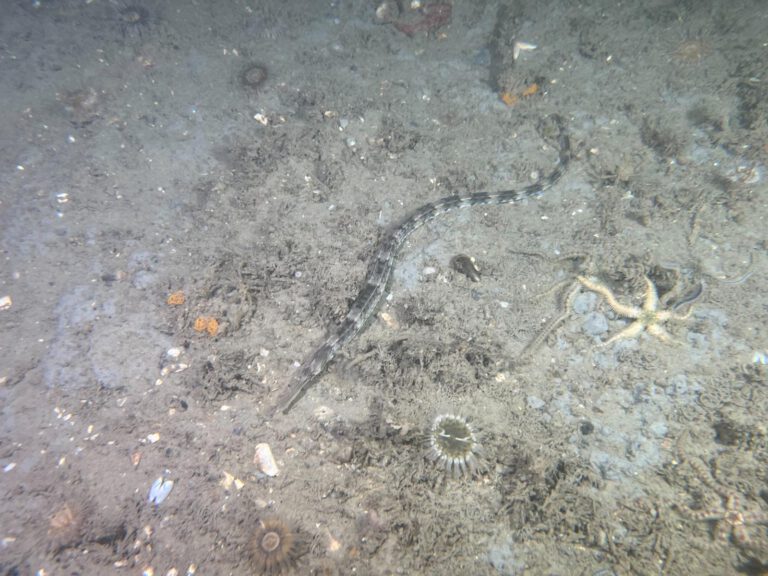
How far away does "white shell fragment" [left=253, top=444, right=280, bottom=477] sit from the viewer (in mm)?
4477

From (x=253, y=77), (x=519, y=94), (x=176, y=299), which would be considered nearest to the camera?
(x=176, y=299)

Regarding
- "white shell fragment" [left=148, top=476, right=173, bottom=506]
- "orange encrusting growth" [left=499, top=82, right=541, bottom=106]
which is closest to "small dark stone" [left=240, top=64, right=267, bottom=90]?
"orange encrusting growth" [left=499, top=82, right=541, bottom=106]

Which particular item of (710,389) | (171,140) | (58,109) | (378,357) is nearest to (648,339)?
(710,389)

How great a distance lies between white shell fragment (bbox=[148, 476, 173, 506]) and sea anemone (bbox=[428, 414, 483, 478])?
3.22m

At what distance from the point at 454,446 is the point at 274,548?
2278 millimetres

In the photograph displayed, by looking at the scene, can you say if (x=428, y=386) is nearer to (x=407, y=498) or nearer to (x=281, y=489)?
(x=407, y=498)

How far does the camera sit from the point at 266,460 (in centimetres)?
453

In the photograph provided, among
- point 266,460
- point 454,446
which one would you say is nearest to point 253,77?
point 266,460

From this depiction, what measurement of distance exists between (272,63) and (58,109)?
4.59 meters

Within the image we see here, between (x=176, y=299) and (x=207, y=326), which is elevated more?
(x=176, y=299)

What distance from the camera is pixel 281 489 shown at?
438 cm

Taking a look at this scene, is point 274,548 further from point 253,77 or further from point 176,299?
point 253,77

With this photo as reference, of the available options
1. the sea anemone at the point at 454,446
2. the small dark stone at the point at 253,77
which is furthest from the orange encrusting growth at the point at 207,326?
the small dark stone at the point at 253,77

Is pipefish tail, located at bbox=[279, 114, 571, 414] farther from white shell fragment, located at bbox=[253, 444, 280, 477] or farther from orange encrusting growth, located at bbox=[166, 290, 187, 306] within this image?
orange encrusting growth, located at bbox=[166, 290, 187, 306]
